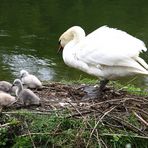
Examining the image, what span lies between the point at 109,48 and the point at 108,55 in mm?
121

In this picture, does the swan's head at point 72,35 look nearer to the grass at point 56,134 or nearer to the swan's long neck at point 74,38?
the swan's long neck at point 74,38

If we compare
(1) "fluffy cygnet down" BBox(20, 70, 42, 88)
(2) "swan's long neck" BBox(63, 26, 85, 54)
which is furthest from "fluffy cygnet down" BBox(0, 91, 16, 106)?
(2) "swan's long neck" BBox(63, 26, 85, 54)

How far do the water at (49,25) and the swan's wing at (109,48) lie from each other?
593cm

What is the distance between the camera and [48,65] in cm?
1595

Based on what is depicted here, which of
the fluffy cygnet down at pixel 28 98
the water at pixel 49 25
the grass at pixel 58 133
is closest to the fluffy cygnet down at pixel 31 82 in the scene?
the fluffy cygnet down at pixel 28 98

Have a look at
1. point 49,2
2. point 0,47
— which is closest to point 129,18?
point 49,2

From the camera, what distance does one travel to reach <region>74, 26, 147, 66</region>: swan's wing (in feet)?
25.8

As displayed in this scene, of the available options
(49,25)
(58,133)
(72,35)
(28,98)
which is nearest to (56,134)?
(58,133)

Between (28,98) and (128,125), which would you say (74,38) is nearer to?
(28,98)

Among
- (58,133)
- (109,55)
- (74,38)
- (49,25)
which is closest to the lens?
(58,133)

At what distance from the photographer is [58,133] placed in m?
6.90

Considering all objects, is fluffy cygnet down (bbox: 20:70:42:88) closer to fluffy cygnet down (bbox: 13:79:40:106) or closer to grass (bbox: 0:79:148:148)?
fluffy cygnet down (bbox: 13:79:40:106)

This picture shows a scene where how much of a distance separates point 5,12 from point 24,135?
1582 centimetres

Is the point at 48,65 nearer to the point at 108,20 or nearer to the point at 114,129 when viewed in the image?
the point at 108,20
